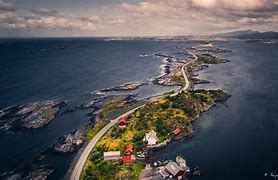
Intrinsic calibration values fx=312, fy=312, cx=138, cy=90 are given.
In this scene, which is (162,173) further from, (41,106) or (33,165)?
(41,106)

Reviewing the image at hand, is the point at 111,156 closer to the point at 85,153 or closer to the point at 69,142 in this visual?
the point at 85,153

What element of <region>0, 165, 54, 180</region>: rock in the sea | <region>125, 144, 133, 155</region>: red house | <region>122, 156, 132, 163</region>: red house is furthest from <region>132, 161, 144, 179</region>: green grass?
<region>0, 165, 54, 180</region>: rock in the sea

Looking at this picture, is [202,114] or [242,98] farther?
[242,98]

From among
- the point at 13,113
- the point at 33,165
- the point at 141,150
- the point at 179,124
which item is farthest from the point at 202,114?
the point at 13,113

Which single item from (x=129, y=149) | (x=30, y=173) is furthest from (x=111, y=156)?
(x=30, y=173)

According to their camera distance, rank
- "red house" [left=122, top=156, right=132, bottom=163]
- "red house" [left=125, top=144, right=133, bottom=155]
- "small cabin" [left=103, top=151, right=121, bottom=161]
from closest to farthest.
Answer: "red house" [left=122, top=156, right=132, bottom=163] → "small cabin" [left=103, top=151, right=121, bottom=161] → "red house" [left=125, top=144, right=133, bottom=155]

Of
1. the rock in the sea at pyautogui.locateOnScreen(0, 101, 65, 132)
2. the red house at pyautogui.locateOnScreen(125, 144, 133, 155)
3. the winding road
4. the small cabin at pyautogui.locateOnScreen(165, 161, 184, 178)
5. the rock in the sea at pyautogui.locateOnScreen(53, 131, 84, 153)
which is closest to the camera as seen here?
the small cabin at pyautogui.locateOnScreen(165, 161, 184, 178)

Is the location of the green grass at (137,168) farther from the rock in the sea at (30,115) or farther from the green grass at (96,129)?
the rock in the sea at (30,115)

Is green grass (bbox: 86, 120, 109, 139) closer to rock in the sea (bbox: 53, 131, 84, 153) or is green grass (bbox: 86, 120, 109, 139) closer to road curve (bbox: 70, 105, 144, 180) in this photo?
road curve (bbox: 70, 105, 144, 180)
